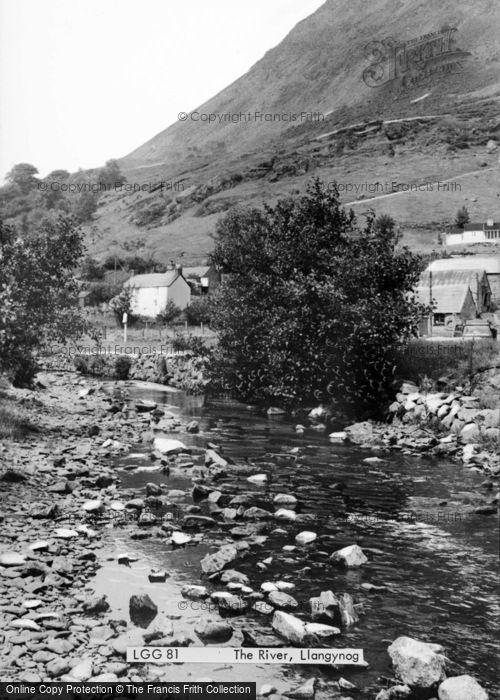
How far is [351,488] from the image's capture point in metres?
18.0

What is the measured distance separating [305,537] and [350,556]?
1370 millimetres

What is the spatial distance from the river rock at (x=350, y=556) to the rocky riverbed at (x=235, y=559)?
27 millimetres

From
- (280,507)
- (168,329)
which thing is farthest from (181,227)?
(280,507)

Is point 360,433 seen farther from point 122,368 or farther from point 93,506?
point 122,368

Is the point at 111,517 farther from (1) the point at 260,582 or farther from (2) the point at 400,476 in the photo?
(2) the point at 400,476

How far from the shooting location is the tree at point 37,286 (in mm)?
18547

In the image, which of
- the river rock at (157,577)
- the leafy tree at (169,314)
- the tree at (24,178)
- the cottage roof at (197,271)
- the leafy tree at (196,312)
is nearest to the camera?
the river rock at (157,577)

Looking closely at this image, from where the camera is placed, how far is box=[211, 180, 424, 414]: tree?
32.2 metres

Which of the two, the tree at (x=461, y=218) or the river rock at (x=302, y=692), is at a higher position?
the tree at (x=461, y=218)

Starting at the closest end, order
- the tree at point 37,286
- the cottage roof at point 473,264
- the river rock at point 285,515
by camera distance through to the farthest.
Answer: the river rock at point 285,515
the tree at point 37,286
the cottage roof at point 473,264

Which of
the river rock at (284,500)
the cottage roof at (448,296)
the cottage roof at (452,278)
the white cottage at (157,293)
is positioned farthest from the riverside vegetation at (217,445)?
the white cottage at (157,293)

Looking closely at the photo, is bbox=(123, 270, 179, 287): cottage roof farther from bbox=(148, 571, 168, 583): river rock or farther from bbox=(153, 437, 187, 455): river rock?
Result: bbox=(148, 571, 168, 583): river rock

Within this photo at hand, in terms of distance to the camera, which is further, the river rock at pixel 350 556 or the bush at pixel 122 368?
the bush at pixel 122 368

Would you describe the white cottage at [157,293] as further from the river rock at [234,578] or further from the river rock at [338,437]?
the river rock at [234,578]
